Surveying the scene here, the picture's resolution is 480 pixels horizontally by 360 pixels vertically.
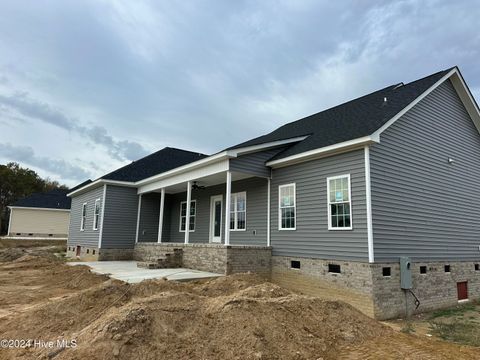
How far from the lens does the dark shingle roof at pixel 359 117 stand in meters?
9.40

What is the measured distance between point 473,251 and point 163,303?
11.3 m

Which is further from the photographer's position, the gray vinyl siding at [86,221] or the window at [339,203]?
the gray vinyl siding at [86,221]

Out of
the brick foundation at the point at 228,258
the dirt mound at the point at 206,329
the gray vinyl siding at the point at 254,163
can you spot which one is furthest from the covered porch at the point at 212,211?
the dirt mound at the point at 206,329

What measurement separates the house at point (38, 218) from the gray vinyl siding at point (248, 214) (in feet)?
79.3

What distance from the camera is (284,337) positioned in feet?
15.6

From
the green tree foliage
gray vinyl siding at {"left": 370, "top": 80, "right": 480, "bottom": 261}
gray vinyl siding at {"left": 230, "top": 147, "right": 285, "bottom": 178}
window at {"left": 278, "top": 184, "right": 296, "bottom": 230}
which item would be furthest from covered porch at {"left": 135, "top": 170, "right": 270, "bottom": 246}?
the green tree foliage

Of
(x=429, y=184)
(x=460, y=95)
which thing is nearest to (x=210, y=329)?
(x=429, y=184)

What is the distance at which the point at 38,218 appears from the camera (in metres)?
35.5

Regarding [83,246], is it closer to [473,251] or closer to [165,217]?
[165,217]

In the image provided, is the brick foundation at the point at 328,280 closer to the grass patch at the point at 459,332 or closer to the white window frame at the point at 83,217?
the grass patch at the point at 459,332

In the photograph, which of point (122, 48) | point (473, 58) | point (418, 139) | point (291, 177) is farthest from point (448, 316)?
point (122, 48)

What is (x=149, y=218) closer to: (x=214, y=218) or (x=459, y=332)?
(x=214, y=218)

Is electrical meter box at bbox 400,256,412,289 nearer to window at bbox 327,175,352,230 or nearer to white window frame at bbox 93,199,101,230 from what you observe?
window at bbox 327,175,352,230

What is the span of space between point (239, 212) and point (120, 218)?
717cm
